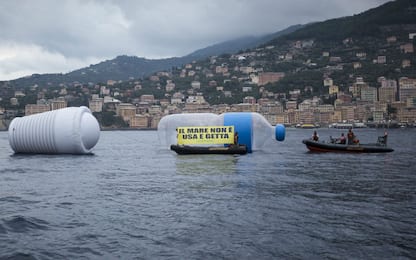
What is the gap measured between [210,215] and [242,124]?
59.5 ft

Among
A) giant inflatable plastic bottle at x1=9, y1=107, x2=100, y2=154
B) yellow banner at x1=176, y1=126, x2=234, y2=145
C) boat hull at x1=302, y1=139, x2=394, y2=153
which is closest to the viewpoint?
giant inflatable plastic bottle at x1=9, y1=107, x2=100, y2=154

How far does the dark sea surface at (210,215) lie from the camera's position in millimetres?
8688

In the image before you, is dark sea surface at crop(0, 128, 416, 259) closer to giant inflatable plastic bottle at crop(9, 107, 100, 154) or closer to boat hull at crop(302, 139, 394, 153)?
giant inflatable plastic bottle at crop(9, 107, 100, 154)

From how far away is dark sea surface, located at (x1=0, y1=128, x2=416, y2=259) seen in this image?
8688mm

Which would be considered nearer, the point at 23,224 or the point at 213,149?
the point at 23,224

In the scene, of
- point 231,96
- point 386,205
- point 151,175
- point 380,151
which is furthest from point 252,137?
point 231,96

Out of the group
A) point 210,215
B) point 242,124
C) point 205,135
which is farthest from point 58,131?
point 210,215

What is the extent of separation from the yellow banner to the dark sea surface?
8.97 m

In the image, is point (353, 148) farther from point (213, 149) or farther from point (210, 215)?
point (210, 215)

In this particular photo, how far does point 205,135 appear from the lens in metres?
29.4


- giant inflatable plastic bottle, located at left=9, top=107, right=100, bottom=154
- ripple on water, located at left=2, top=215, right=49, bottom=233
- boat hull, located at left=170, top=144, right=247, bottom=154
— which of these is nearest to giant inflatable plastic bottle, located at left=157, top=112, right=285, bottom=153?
boat hull, located at left=170, top=144, right=247, bottom=154

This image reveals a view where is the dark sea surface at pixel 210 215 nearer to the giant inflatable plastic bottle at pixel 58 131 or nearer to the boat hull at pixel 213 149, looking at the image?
the boat hull at pixel 213 149

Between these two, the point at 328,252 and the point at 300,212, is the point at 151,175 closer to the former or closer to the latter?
the point at 300,212

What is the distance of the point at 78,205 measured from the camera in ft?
41.9
